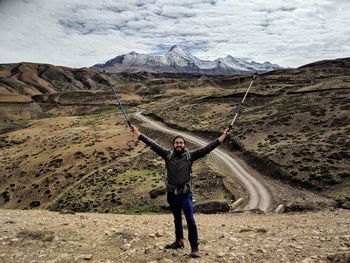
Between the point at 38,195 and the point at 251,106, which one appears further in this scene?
the point at 251,106

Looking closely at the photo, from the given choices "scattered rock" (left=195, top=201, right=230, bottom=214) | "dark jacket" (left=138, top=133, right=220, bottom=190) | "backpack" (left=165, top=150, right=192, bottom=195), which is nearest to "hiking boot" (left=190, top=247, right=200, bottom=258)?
"backpack" (left=165, top=150, right=192, bottom=195)

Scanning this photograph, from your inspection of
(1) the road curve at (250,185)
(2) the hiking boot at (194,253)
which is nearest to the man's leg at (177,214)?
(2) the hiking boot at (194,253)

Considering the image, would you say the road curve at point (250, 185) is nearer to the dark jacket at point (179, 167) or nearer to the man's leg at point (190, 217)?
the man's leg at point (190, 217)

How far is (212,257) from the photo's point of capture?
38.0 feet

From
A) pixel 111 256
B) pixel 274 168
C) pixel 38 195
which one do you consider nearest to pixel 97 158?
pixel 38 195

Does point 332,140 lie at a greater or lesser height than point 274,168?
greater

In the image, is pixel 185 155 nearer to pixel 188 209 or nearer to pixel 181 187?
pixel 181 187

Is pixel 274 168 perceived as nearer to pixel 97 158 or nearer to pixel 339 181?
pixel 339 181

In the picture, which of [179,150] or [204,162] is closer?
[179,150]

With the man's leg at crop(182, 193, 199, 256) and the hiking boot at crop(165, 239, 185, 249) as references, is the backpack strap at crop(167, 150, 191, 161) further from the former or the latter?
the hiking boot at crop(165, 239, 185, 249)

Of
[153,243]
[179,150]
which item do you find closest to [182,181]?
[179,150]

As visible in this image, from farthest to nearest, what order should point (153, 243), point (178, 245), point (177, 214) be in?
1. point (153, 243)
2. point (178, 245)
3. point (177, 214)

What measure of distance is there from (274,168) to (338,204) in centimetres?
1389

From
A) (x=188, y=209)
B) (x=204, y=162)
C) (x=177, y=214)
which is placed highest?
(x=188, y=209)
